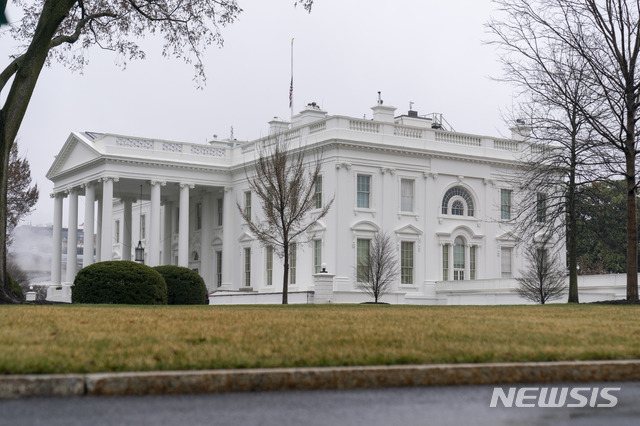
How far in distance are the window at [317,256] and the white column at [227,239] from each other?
9.32 m

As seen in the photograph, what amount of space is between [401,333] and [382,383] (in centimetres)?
342

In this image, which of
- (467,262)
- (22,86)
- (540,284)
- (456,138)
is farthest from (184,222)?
(22,86)

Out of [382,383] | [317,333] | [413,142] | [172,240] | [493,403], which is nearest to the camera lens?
[493,403]

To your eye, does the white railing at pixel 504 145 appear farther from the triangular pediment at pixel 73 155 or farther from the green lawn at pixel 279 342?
the green lawn at pixel 279 342

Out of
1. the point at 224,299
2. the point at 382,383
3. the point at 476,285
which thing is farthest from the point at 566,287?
the point at 382,383

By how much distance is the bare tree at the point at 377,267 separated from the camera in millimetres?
50125

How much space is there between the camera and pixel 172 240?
223ft

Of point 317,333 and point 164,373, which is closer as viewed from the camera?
point 164,373

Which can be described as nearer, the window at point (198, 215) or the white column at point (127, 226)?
the window at point (198, 215)

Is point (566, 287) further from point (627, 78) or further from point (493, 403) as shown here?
point (493, 403)

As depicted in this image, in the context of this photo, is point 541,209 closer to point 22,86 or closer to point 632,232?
point 632,232

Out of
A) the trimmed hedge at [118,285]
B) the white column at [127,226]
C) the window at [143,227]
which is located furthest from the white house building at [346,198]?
the trimmed hedge at [118,285]

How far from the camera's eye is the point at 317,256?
52656 mm

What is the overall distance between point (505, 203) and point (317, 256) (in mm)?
12693
